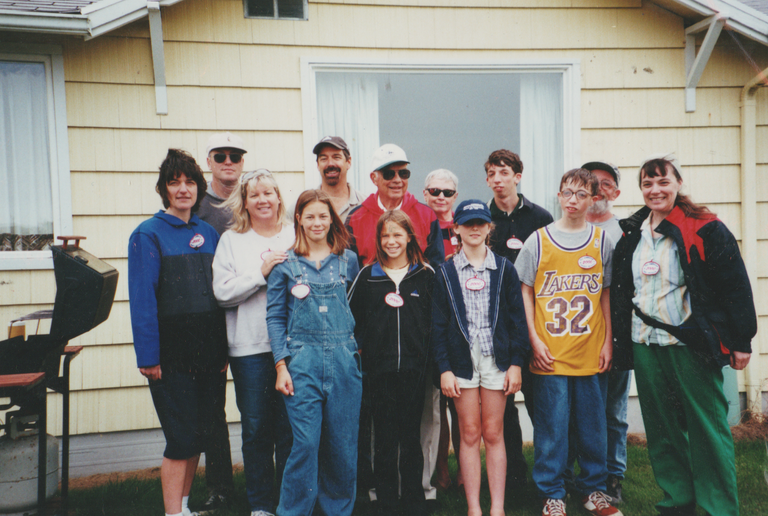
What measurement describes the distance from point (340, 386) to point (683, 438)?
183 cm

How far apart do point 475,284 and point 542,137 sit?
7.42ft

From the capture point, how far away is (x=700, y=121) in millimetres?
4445

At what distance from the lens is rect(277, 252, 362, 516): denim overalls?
260cm

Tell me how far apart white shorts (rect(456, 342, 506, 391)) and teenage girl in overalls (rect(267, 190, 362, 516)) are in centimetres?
59

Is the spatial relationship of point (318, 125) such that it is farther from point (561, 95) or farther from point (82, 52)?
point (561, 95)

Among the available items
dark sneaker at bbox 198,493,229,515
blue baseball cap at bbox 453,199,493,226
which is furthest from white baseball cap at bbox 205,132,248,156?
dark sneaker at bbox 198,493,229,515

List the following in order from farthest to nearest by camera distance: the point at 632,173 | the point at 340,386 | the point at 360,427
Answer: the point at 632,173, the point at 360,427, the point at 340,386

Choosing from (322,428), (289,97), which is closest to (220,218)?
(289,97)

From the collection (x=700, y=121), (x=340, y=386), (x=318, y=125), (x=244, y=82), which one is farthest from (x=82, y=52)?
(x=700, y=121)

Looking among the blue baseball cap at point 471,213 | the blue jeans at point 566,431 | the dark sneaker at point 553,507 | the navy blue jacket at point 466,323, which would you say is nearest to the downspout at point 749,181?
the blue jeans at point 566,431

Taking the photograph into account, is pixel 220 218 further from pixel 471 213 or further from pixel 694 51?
pixel 694 51

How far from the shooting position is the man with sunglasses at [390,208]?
10.1 ft

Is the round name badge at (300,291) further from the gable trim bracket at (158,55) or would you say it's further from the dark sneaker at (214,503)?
the gable trim bracket at (158,55)

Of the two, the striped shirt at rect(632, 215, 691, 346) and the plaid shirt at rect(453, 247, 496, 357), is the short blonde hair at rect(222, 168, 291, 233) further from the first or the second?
the striped shirt at rect(632, 215, 691, 346)
